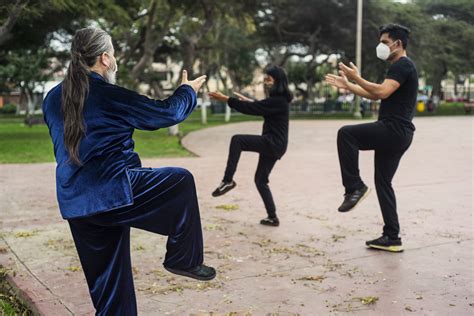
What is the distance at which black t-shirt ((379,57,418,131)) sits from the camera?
512 cm

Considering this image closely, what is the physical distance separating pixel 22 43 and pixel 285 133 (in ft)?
63.5

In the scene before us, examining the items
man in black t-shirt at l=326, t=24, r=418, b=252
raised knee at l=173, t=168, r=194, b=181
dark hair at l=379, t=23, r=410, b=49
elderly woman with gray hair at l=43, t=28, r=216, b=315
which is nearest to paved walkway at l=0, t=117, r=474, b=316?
man in black t-shirt at l=326, t=24, r=418, b=252

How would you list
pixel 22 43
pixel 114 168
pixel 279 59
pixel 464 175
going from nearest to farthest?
pixel 114 168 < pixel 464 175 < pixel 22 43 < pixel 279 59

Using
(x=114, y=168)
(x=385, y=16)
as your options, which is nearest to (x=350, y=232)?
(x=114, y=168)

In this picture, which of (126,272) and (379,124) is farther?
(379,124)

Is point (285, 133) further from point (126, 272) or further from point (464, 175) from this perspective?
point (464, 175)

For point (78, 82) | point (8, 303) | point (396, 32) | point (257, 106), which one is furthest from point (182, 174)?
point (257, 106)

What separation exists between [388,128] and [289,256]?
1.54m

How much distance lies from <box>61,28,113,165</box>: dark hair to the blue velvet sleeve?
0.53 feet

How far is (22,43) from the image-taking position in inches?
901

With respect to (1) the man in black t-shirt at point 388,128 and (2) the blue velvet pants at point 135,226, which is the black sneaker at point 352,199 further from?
(2) the blue velvet pants at point 135,226

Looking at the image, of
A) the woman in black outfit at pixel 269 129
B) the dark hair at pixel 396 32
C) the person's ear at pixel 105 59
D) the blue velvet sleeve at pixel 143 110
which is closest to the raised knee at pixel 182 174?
the blue velvet sleeve at pixel 143 110

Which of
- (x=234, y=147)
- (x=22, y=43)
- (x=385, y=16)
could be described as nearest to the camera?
(x=234, y=147)

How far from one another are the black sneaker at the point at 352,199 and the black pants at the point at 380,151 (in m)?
0.04
